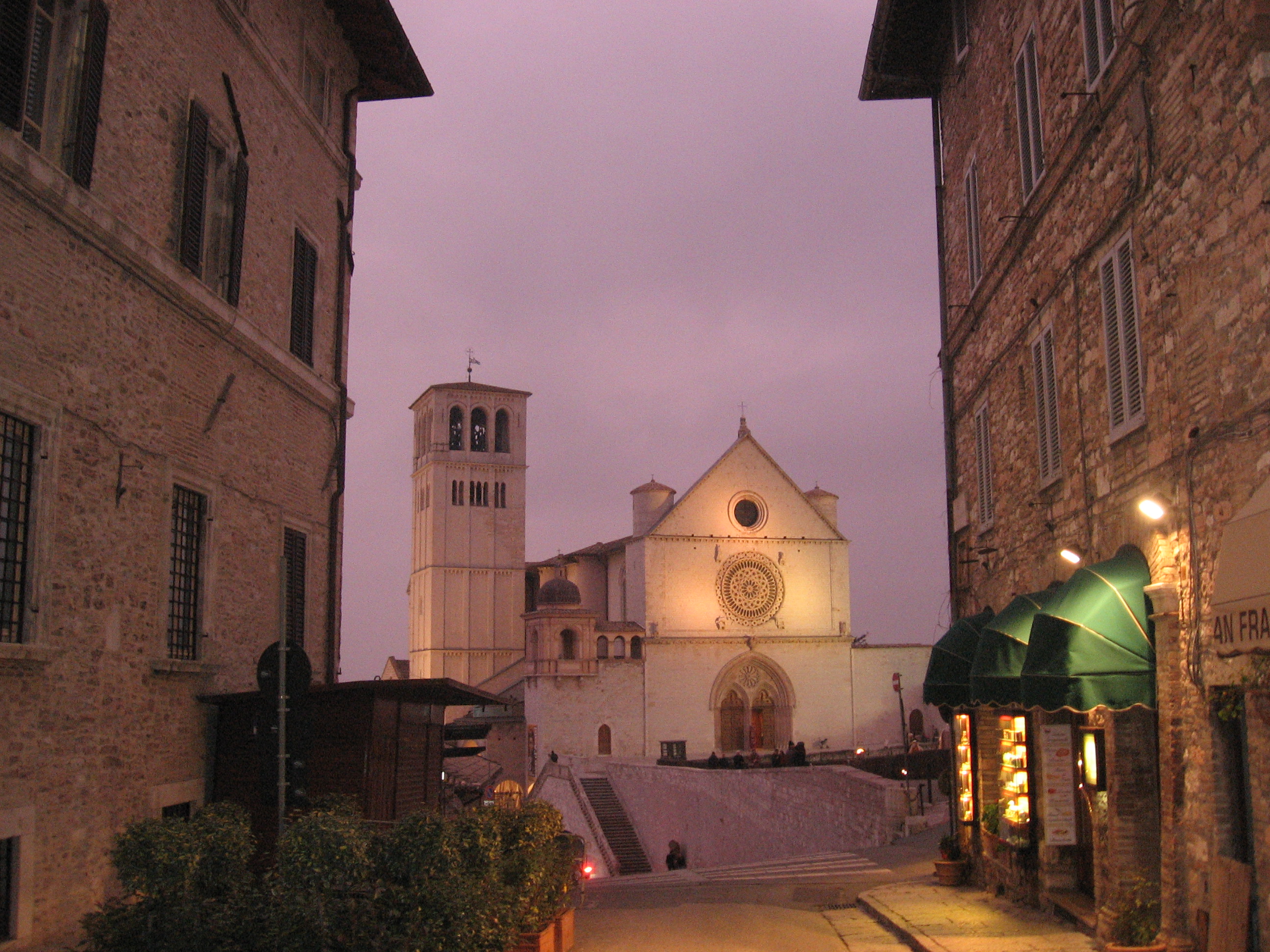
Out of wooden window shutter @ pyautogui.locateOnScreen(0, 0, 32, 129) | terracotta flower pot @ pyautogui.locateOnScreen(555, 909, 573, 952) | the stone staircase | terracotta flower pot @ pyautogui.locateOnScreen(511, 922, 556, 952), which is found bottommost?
the stone staircase

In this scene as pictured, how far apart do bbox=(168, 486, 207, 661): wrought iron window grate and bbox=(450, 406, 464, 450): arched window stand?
179ft

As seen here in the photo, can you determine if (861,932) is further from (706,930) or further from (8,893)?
(8,893)

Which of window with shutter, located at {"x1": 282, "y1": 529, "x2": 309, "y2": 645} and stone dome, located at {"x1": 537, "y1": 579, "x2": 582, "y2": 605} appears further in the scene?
stone dome, located at {"x1": 537, "y1": 579, "x2": 582, "y2": 605}

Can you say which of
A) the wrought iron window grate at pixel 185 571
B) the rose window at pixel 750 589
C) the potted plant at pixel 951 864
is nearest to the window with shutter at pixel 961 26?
the potted plant at pixel 951 864

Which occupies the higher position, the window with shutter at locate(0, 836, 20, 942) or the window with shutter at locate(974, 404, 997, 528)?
the window with shutter at locate(974, 404, 997, 528)

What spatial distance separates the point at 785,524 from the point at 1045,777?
128 ft

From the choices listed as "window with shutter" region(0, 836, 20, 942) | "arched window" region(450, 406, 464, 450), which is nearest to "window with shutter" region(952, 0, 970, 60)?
"window with shutter" region(0, 836, 20, 942)

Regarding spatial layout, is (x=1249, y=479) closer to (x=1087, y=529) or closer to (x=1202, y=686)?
(x=1202, y=686)

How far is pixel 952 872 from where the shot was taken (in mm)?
15117

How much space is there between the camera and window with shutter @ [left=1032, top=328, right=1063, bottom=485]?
1184 centimetres

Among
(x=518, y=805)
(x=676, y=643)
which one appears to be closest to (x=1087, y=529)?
(x=518, y=805)

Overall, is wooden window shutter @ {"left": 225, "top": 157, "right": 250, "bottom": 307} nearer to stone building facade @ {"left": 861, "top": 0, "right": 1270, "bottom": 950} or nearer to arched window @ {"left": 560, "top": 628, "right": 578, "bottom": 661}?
stone building facade @ {"left": 861, "top": 0, "right": 1270, "bottom": 950}

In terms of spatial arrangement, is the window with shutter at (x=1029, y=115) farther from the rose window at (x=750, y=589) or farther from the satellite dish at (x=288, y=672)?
the rose window at (x=750, y=589)

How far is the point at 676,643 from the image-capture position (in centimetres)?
4831
